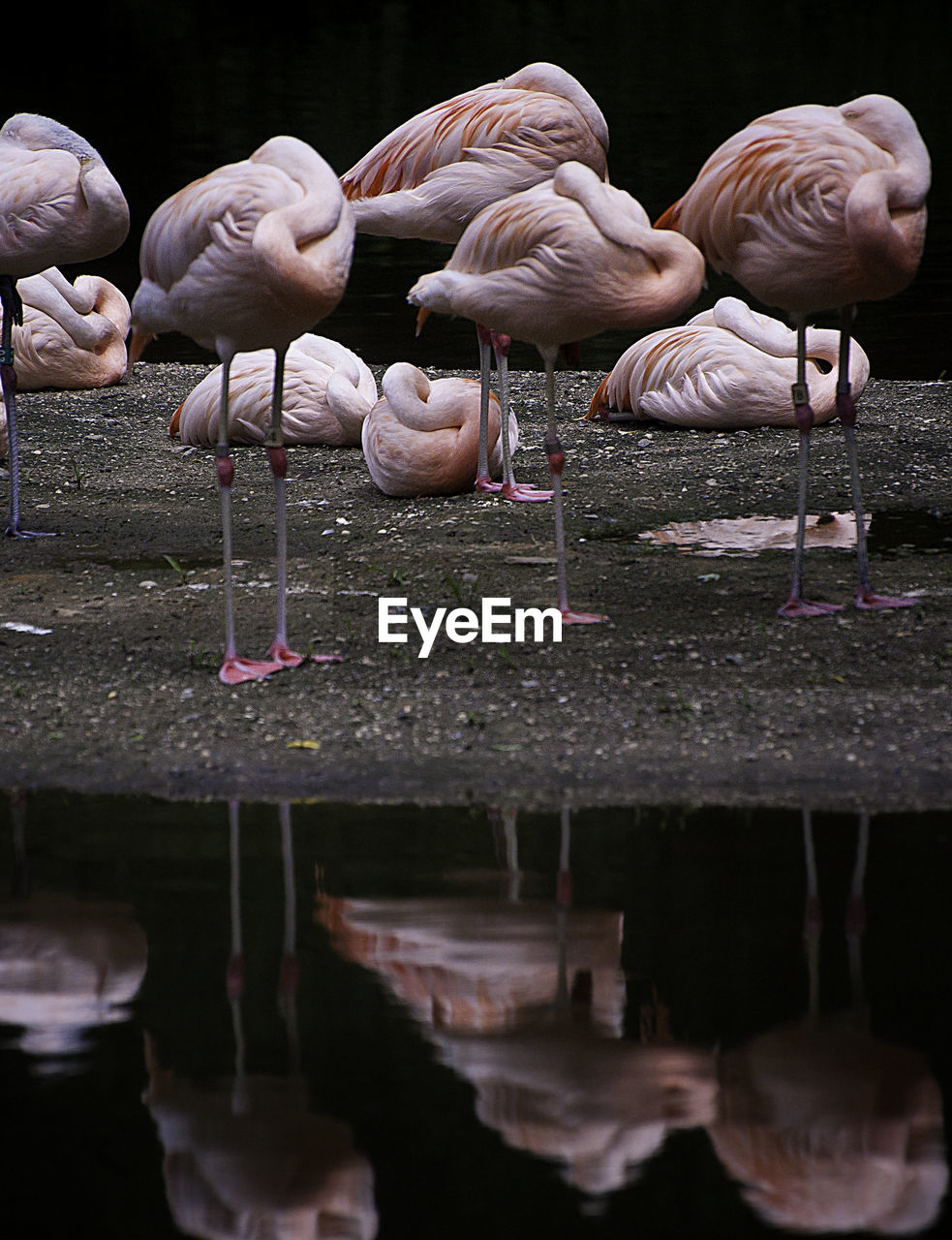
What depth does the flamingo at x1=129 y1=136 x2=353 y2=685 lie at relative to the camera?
14.7 feet

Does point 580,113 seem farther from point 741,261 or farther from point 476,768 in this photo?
point 476,768

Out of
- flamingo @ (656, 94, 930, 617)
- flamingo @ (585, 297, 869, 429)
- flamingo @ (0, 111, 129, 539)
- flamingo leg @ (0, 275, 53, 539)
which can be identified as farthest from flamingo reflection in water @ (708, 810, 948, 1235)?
flamingo @ (585, 297, 869, 429)

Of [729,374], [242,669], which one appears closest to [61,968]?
[242,669]

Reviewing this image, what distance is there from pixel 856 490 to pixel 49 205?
3.16m

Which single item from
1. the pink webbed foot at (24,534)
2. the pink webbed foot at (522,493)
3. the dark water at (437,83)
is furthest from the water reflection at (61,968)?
the dark water at (437,83)

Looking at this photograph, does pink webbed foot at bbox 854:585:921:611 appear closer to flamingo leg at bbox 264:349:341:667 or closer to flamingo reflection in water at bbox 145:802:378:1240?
flamingo leg at bbox 264:349:341:667

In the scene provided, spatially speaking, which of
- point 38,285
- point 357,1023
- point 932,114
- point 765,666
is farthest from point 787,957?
point 932,114

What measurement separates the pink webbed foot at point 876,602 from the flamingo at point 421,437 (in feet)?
7.40

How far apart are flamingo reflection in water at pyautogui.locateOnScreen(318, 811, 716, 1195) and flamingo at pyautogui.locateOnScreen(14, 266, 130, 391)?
6485 millimetres

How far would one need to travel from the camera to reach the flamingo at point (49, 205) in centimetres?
609

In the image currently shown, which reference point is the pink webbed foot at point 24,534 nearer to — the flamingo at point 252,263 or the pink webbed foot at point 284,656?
the flamingo at point 252,263

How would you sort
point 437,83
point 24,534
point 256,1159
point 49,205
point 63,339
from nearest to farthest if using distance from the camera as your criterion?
point 256,1159 → point 49,205 → point 24,534 → point 63,339 → point 437,83

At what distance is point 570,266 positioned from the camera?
4809 mm

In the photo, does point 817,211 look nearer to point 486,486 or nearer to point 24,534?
point 486,486
